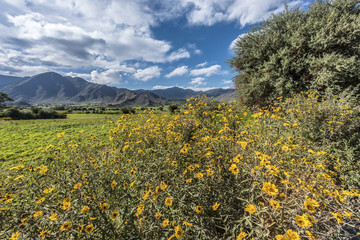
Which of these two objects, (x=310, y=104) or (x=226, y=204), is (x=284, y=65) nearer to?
(x=310, y=104)

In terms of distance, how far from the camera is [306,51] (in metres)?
7.79

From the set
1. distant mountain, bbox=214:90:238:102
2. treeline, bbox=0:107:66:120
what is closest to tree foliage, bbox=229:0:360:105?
distant mountain, bbox=214:90:238:102

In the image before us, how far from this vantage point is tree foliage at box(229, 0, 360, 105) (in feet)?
21.9

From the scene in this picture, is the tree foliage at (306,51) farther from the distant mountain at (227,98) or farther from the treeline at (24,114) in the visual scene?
the treeline at (24,114)

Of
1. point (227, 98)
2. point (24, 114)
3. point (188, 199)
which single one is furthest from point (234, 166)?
point (24, 114)

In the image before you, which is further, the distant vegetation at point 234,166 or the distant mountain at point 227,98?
the distant mountain at point 227,98

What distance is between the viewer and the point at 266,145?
2.64m

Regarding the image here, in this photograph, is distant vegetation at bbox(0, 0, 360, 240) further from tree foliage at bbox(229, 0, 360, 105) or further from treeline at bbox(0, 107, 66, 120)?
treeline at bbox(0, 107, 66, 120)

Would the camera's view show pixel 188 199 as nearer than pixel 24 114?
Yes

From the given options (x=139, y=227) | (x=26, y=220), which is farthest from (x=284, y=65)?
(x=26, y=220)

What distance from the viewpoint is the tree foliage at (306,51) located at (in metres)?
6.67

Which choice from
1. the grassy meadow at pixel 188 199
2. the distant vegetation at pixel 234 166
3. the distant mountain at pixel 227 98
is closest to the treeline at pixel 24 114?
the distant vegetation at pixel 234 166

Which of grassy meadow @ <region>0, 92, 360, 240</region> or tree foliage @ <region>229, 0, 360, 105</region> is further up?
tree foliage @ <region>229, 0, 360, 105</region>

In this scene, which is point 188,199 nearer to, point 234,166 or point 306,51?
point 234,166
